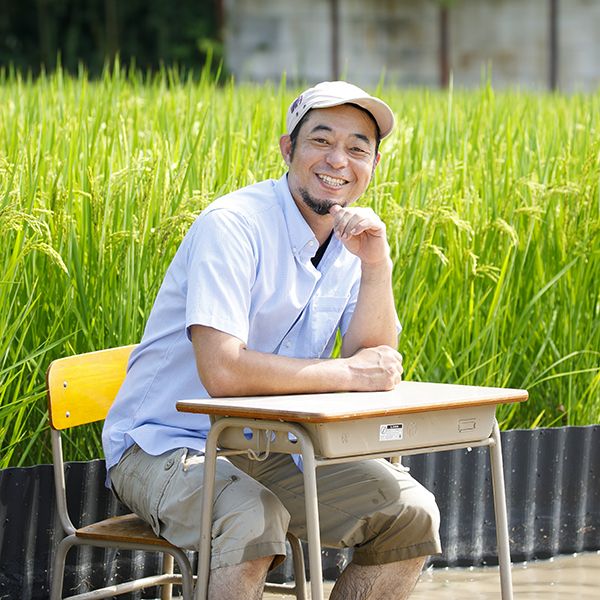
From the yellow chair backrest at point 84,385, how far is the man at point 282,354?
13 cm

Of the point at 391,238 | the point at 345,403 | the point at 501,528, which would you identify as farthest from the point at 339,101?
the point at 391,238

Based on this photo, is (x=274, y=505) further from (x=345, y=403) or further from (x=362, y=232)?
(x=362, y=232)

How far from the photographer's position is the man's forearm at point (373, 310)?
326 centimetres

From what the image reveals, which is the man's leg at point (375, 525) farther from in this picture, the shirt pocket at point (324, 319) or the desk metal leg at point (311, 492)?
the desk metal leg at point (311, 492)

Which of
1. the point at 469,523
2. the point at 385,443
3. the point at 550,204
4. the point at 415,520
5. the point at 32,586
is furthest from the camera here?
the point at 550,204

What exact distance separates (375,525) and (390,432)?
0.37 meters

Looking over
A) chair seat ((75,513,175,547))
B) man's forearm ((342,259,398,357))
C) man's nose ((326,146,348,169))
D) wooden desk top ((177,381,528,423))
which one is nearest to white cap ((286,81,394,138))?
man's nose ((326,146,348,169))

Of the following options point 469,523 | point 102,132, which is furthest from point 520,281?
point 102,132

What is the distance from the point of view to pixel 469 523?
14.2ft

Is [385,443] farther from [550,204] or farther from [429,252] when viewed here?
[550,204]

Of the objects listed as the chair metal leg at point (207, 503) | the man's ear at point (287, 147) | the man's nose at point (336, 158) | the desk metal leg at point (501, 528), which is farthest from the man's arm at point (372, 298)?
the chair metal leg at point (207, 503)

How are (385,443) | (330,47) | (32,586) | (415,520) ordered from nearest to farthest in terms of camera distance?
(385,443)
(415,520)
(32,586)
(330,47)

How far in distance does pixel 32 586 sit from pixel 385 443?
1.26m

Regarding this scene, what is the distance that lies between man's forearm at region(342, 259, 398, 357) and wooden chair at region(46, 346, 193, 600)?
1.92 ft
